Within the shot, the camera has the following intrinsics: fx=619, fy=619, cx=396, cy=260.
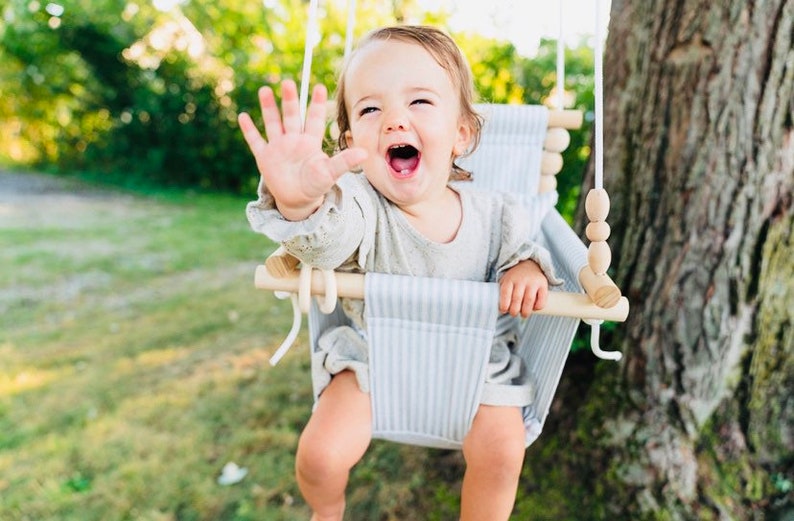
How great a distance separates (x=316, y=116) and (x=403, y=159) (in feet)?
1.39

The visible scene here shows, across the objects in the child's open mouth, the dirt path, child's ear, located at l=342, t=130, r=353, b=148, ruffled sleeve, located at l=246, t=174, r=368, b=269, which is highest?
child's ear, located at l=342, t=130, r=353, b=148

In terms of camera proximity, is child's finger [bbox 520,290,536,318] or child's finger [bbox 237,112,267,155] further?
child's finger [bbox 520,290,536,318]

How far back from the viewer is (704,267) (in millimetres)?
1627

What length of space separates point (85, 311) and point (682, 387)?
3260mm

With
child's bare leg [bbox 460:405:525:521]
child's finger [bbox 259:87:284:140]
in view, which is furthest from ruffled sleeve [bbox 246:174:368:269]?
child's bare leg [bbox 460:405:525:521]

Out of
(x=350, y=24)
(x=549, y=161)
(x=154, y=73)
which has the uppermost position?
(x=350, y=24)

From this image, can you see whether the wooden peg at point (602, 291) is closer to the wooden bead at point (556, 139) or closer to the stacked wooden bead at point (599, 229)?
the stacked wooden bead at point (599, 229)

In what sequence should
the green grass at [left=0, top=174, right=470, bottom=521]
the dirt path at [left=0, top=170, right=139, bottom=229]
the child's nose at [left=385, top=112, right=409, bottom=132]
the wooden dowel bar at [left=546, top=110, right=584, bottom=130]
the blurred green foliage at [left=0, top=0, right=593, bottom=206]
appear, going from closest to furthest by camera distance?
1. the child's nose at [left=385, top=112, right=409, bottom=132]
2. the wooden dowel bar at [left=546, top=110, right=584, bottom=130]
3. the green grass at [left=0, top=174, right=470, bottom=521]
4. the dirt path at [left=0, top=170, right=139, bottom=229]
5. the blurred green foliage at [left=0, top=0, right=593, bottom=206]

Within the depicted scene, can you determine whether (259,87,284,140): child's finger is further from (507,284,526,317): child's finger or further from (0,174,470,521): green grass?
(0,174,470,521): green grass

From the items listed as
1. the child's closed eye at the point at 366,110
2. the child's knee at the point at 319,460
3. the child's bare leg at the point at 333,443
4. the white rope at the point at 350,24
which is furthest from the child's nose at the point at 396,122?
the child's knee at the point at 319,460

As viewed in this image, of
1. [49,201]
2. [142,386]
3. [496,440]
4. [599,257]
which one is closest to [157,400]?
[142,386]

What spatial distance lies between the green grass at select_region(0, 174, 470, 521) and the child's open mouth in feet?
3.70

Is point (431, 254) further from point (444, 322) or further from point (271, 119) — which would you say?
point (271, 119)

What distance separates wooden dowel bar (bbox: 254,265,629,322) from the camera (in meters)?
1.11
